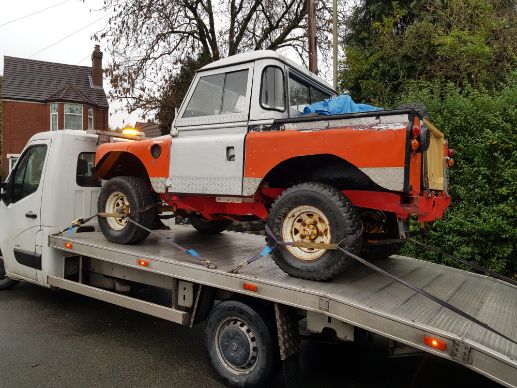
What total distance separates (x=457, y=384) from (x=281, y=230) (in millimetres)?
2132

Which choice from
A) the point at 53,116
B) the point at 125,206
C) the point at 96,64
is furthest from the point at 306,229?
the point at 96,64

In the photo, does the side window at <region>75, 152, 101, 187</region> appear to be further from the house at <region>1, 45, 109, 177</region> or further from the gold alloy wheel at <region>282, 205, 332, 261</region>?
the house at <region>1, 45, 109, 177</region>

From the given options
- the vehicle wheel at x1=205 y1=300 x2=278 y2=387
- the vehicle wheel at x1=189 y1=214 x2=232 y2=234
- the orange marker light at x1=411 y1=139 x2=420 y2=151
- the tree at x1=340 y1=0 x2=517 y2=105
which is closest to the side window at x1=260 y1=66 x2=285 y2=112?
the orange marker light at x1=411 y1=139 x2=420 y2=151

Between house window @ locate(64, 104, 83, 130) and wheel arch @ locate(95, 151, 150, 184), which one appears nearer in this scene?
wheel arch @ locate(95, 151, 150, 184)

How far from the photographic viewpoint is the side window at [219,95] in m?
4.25

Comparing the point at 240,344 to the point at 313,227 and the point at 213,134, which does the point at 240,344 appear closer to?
the point at 313,227

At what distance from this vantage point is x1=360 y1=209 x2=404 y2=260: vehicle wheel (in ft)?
14.3

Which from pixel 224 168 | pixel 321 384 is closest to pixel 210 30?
pixel 224 168

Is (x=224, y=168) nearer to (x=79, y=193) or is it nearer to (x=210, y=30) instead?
(x=79, y=193)

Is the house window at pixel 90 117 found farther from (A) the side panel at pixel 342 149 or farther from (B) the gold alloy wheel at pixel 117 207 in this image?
(A) the side panel at pixel 342 149

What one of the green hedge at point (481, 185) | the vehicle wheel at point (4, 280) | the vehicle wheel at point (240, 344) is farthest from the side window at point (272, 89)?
the vehicle wheel at point (4, 280)

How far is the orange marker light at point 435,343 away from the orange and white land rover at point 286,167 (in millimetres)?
900

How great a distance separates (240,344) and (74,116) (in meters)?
26.7

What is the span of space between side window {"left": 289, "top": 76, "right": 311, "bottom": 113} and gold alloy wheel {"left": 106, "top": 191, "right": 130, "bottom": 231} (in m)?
2.25
